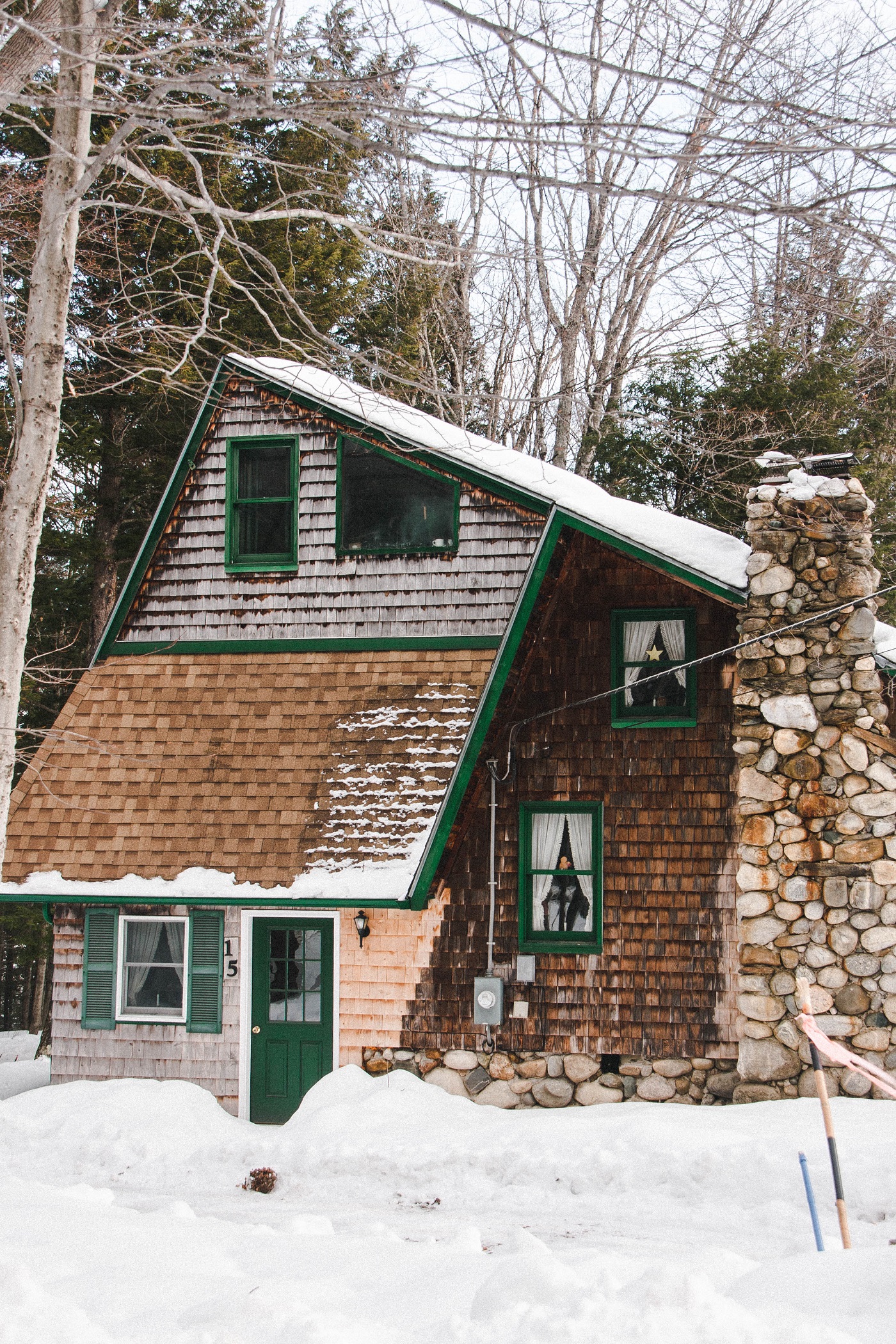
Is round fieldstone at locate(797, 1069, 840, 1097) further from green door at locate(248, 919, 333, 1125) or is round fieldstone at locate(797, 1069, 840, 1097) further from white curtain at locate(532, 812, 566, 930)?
green door at locate(248, 919, 333, 1125)

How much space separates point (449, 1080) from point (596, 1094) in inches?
52.4

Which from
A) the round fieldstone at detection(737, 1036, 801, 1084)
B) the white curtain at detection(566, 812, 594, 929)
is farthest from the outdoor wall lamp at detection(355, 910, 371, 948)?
the round fieldstone at detection(737, 1036, 801, 1084)

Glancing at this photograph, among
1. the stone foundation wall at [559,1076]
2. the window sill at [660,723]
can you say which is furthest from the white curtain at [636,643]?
the stone foundation wall at [559,1076]

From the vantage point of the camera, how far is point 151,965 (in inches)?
414

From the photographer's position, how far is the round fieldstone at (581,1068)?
9.93 m

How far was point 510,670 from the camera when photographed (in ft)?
34.5

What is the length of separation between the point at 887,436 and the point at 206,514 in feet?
35.5

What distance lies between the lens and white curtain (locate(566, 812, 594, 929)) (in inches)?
405

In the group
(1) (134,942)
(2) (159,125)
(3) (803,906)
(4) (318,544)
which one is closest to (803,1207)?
(3) (803,906)

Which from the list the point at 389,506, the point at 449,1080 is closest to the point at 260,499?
the point at 389,506

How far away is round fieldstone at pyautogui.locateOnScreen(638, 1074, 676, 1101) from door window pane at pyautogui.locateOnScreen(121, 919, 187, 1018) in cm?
435

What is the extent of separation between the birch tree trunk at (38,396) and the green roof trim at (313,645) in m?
3.33

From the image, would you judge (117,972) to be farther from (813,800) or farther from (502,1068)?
(813,800)

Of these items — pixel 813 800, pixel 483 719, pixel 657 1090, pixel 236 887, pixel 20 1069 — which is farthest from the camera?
pixel 20 1069
